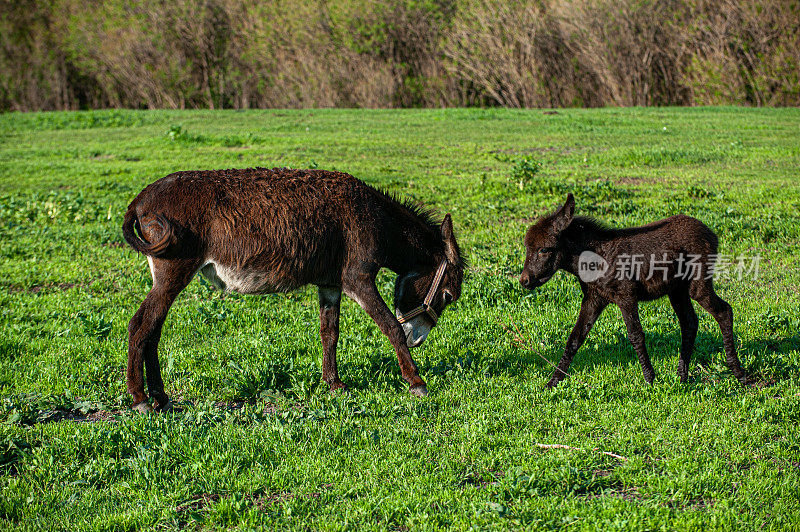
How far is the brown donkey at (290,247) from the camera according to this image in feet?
18.4

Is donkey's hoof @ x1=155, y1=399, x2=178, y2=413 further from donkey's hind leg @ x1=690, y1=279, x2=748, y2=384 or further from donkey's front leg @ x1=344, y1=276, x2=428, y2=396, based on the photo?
donkey's hind leg @ x1=690, y1=279, x2=748, y2=384

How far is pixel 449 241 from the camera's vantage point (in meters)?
6.22

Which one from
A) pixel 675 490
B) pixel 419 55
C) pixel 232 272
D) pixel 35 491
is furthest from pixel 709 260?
pixel 419 55

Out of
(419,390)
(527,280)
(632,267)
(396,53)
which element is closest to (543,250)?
(527,280)

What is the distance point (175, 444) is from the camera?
5105 millimetres

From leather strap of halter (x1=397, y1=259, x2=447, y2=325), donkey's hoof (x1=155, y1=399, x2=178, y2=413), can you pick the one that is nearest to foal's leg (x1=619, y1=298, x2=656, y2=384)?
leather strap of halter (x1=397, y1=259, x2=447, y2=325)

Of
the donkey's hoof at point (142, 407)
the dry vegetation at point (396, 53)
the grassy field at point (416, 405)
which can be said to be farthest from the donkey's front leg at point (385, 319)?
the dry vegetation at point (396, 53)

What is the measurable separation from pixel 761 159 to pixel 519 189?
612 cm

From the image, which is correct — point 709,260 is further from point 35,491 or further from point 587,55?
point 587,55

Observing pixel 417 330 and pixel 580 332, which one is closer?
pixel 580 332

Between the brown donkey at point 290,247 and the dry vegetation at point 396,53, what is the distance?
917 inches

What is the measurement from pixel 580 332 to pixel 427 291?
1.31 meters

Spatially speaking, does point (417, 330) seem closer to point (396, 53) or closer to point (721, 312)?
point (721, 312)

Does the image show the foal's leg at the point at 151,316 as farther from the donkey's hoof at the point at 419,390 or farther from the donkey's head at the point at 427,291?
the donkey's hoof at the point at 419,390
